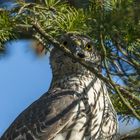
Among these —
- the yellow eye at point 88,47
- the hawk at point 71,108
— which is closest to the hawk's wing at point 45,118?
the hawk at point 71,108

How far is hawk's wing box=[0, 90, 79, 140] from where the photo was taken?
3434 mm

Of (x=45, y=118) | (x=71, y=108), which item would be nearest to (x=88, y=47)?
(x=71, y=108)

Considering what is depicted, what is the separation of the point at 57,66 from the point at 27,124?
654 mm

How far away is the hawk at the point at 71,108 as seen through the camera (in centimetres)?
332

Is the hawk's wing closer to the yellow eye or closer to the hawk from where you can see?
the hawk

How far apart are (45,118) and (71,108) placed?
228 mm

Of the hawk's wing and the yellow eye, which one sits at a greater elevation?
the yellow eye

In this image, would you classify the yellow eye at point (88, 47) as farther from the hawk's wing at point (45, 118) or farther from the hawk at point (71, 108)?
the hawk's wing at point (45, 118)

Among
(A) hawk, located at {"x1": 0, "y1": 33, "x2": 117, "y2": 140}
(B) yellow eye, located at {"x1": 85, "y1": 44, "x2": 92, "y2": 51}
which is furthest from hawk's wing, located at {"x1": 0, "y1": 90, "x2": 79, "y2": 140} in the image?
(B) yellow eye, located at {"x1": 85, "y1": 44, "x2": 92, "y2": 51}

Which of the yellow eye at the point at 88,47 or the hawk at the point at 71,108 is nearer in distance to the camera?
the hawk at the point at 71,108

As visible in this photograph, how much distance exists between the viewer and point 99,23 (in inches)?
78.4

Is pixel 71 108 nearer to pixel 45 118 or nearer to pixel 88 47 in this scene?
pixel 45 118

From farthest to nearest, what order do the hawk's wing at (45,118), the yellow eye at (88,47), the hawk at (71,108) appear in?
the yellow eye at (88,47) → the hawk's wing at (45,118) → the hawk at (71,108)

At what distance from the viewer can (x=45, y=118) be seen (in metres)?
3.57
